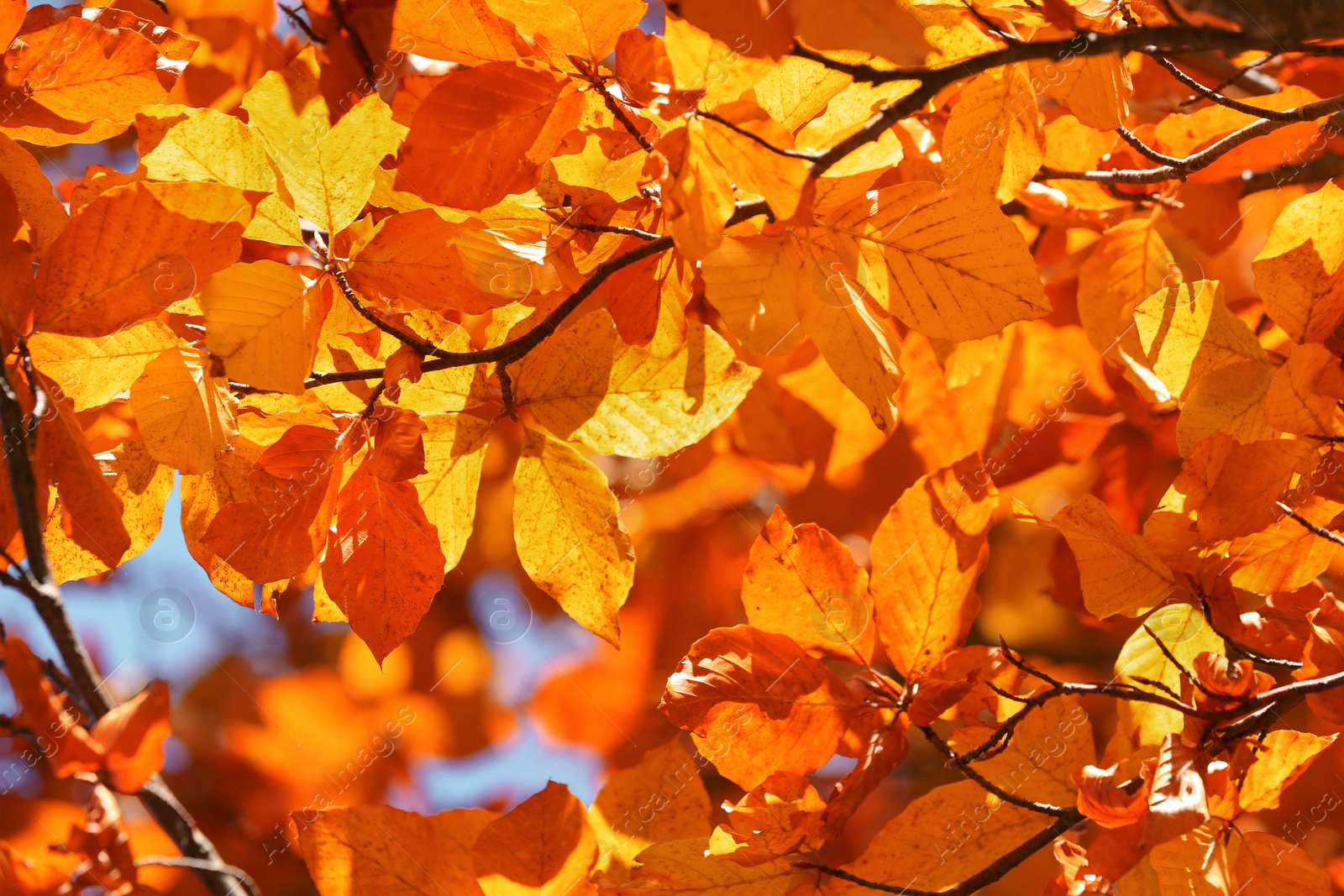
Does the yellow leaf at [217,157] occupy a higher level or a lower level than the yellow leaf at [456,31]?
lower

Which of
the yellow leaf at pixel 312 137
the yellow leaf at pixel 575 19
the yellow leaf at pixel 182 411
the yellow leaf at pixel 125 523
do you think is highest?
the yellow leaf at pixel 575 19

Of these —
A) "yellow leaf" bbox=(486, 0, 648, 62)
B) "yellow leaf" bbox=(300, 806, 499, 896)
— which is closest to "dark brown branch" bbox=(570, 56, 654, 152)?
"yellow leaf" bbox=(486, 0, 648, 62)

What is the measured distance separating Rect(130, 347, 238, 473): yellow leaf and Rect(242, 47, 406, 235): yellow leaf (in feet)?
0.31

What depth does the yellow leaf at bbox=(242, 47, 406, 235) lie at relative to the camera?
399mm

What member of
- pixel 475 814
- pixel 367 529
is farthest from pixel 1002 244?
pixel 475 814

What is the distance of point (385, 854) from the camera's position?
55 centimetres

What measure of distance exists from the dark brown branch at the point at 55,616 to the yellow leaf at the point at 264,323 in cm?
13

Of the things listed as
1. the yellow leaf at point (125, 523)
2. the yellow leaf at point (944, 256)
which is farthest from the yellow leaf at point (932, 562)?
the yellow leaf at point (125, 523)

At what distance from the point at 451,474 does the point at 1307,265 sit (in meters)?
0.48

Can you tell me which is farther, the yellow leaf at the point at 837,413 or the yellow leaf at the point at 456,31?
the yellow leaf at the point at 837,413

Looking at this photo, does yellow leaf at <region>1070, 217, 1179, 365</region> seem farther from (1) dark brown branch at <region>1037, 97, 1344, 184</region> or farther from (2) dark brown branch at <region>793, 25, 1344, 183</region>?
(2) dark brown branch at <region>793, 25, 1344, 183</region>

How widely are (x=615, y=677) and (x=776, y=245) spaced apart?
79cm

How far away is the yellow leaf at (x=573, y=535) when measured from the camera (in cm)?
45

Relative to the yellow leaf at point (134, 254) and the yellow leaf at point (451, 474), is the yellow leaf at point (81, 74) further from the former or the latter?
the yellow leaf at point (451, 474)
